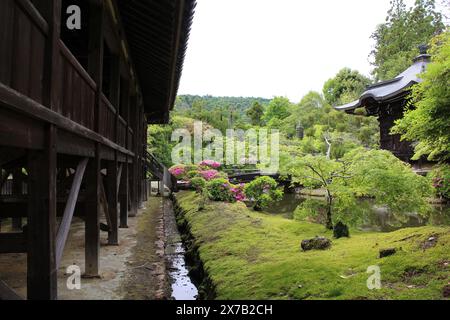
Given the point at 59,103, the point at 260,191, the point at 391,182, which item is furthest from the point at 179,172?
the point at 59,103

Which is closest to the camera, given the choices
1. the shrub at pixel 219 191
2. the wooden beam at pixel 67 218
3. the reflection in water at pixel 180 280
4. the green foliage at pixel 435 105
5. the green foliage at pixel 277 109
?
the wooden beam at pixel 67 218

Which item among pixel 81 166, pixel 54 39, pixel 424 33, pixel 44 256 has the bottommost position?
pixel 44 256

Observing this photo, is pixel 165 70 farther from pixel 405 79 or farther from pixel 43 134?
pixel 405 79

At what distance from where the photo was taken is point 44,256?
11.4 feet

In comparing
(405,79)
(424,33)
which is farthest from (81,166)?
(424,33)

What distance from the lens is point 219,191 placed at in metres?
15.3

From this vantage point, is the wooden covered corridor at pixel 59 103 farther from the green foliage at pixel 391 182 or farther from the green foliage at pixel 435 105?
the green foliage at pixel 391 182

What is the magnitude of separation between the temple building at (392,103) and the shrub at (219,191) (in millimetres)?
11589

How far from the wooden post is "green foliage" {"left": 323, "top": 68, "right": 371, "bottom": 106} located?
47.0 m

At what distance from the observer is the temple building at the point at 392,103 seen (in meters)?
22.1

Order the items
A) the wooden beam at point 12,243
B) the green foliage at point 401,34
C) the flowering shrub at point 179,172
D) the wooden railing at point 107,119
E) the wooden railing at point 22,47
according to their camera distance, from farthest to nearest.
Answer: the green foliage at point 401,34 → the flowering shrub at point 179,172 → the wooden railing at point 107,119 → the wooden beam at point 12,243 → the wooden railing at point 22,47

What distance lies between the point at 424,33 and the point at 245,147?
924 inches

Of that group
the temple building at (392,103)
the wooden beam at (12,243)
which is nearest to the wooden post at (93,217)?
the wooden beam at (12,243)

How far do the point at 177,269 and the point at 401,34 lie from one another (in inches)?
1665
